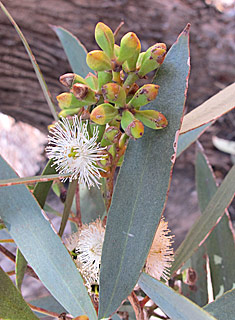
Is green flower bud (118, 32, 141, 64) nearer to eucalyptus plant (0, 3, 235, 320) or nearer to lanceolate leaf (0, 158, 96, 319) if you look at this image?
eucalyptus plant (0, 3, 235, 320)

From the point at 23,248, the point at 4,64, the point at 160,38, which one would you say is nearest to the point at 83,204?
the point at 23,248

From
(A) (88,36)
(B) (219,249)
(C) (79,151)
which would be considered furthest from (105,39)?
(A) (88,36)

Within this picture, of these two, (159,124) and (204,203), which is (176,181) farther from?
(159,124)

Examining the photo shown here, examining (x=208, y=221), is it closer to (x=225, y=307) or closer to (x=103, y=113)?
(x=225, y=307)

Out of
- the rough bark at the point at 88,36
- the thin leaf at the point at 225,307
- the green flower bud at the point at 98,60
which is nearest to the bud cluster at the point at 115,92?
the green flower bud at the point at 98,60

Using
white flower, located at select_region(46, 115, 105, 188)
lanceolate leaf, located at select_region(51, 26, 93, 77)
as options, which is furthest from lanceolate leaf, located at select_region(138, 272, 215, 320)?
lanceolate leaf, located at select_region(51, 26, 93, 77)

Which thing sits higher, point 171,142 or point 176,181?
point 176,181
